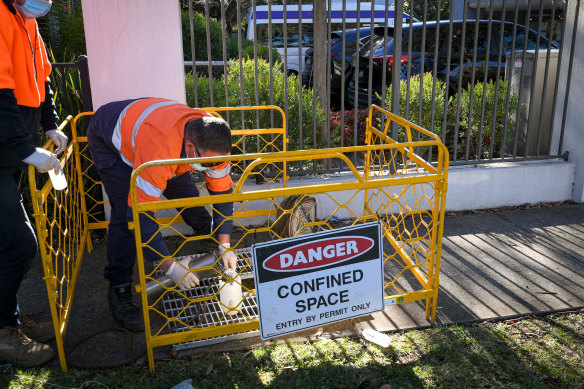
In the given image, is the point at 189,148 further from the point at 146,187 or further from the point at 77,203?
the point at 77,203

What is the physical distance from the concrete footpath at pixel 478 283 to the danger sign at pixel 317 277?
45 centimetres

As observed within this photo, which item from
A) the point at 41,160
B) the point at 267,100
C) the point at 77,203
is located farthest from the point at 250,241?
the point at 41,160

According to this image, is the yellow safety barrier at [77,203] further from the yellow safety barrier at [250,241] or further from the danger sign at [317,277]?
the danger sign at [317,277]

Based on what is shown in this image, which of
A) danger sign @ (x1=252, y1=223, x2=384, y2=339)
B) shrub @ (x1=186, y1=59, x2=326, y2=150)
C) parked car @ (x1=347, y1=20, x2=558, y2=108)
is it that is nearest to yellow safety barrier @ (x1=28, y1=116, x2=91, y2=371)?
danger sign @ (x1=252, y1=223, x2=384, y2=339)

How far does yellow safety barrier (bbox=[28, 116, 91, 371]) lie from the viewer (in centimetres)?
299

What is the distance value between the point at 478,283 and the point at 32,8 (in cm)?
376

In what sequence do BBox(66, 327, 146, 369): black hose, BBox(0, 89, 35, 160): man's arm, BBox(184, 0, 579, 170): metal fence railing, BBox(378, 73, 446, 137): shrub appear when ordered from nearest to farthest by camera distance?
BBox(0, 89, 35, 160): man's arm → BBox(66, 327, 146, 369): black hose → BBox(184, 0, 579, 170): metal fence railing → BBox(378, 73, 446, 137): shrub

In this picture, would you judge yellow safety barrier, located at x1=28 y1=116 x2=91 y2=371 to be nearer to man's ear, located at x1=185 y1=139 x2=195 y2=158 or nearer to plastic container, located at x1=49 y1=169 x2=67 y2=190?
plastic container, located at x1=49 y1=169 x2=67 y2=190

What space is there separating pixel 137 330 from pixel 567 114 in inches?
205

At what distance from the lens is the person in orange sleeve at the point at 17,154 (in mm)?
2969

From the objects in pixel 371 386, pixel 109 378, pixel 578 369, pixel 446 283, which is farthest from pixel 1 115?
pixel 578 369

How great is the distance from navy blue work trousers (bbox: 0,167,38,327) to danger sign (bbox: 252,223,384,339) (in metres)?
1.45

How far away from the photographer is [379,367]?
325cm

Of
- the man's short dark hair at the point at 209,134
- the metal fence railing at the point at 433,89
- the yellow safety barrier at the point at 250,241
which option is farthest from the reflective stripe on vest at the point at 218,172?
the metal fence railing at the point at 433,89
